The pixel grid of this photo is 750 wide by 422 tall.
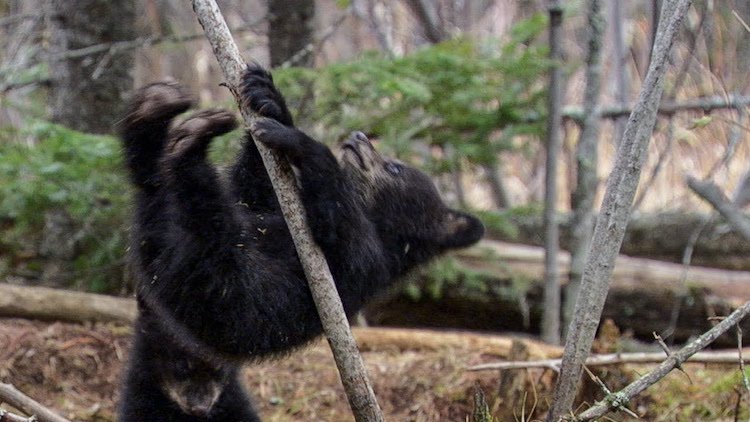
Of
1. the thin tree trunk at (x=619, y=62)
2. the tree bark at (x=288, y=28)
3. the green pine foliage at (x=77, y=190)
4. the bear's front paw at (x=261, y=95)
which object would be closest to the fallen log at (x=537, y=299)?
the thin tree trunk at (x=619, y=62)

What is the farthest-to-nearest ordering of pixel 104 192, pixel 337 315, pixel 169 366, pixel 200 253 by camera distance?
pixel 104 192 → pixel 169 366 → pixel 200 253 → pixel 337 315

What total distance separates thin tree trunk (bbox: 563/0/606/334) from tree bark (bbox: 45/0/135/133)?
3876 millimetres

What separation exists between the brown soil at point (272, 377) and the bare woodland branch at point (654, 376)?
189 cm

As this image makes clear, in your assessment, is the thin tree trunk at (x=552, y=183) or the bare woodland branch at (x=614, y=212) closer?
the bare woodland branch at (x=614, y=212)

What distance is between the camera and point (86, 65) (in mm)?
7344

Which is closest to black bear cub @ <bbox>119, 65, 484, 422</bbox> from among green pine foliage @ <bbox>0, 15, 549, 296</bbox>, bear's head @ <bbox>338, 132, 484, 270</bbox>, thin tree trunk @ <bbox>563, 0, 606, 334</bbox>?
bear's head @ <bbox>338, 132, 484, 270</bbox>

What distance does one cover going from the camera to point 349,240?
378 cm

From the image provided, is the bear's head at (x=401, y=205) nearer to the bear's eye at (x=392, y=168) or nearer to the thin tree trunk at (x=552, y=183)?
the bear's eye at (x=392, y=168)

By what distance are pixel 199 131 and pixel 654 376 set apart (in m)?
2.08

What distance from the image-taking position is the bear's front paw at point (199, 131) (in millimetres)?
3664

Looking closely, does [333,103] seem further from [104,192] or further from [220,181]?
[220,181]

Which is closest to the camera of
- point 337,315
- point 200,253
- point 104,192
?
point 337,315

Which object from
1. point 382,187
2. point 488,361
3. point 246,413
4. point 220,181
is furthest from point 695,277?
point 220,181

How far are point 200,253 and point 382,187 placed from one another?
50.8 inches
